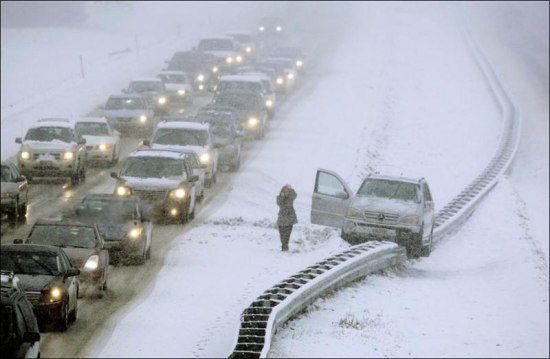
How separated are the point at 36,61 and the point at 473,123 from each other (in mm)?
31862

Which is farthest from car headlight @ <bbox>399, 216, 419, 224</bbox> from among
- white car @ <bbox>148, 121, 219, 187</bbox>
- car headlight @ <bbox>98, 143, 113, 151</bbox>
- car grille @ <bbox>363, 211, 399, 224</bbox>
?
car headlight @ <bbox>98, 143, 113, 151</bbox>

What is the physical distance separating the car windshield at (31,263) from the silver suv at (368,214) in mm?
7879

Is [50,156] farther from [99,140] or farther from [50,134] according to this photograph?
[99,140]

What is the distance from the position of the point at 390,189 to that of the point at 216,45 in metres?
38.2

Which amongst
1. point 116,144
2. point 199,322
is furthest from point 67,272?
point 116,144

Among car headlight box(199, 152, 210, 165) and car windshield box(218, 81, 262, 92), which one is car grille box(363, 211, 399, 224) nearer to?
car headlight box(199, 152, 210, 165)

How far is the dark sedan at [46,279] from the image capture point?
1598 cm

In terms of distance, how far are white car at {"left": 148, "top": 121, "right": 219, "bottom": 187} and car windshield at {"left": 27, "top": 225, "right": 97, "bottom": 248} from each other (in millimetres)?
11538

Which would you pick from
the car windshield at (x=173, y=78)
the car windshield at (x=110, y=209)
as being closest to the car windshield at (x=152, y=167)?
the car windshield at (x=110, y=209)

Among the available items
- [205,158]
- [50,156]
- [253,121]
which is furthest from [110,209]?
[253,121]

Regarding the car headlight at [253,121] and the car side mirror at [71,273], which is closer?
the car side mirror at [71,273]

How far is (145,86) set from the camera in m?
46.5

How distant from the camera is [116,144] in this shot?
34.9m

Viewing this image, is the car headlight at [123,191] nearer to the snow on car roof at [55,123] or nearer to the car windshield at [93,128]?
the snow on car roof at [55,123]
